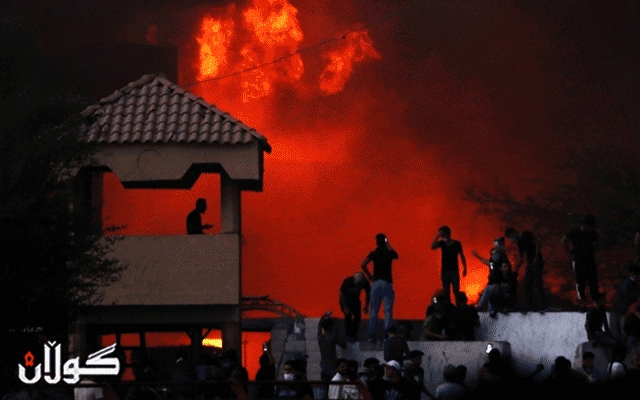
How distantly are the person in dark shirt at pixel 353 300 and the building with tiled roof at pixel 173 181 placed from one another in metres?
3.73

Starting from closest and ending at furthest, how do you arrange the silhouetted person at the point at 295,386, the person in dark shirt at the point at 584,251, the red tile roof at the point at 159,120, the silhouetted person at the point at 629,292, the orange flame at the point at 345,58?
the silhouetted person at the point at 295,386 → the silhouetted person at the point at 629,292 → the person in dark shirt at the point at 584,251 → the red tile roof at the point at 159,120 → the orange flame at the point at 345,58

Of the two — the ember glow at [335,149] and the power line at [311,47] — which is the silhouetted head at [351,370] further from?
the ember glow at [335,149]

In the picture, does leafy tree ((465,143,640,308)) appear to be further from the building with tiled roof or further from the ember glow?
the building with tiled roof

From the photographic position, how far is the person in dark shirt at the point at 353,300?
64.3 ft

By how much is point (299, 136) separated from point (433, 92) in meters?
5.31

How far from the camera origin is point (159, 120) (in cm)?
2408

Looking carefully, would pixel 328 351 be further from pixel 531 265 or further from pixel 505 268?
pixel 531 265

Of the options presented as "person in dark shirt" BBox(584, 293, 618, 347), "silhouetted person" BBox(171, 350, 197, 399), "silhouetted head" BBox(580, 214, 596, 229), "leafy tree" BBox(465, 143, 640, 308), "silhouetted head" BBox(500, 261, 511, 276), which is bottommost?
"silhouetted person" BBox(171, 350, 197, 399)

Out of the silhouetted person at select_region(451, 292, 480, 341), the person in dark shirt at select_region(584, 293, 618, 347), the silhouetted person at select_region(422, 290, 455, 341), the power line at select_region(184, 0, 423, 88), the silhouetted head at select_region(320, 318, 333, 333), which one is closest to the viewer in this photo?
the person in dark shirt at select_region(584, 293, 618, 347)

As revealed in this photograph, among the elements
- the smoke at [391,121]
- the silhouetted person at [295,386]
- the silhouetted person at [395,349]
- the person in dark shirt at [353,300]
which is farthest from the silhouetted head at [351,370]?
the smoke at [391,121]

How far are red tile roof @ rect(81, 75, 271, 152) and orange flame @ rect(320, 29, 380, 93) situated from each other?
19833 mm

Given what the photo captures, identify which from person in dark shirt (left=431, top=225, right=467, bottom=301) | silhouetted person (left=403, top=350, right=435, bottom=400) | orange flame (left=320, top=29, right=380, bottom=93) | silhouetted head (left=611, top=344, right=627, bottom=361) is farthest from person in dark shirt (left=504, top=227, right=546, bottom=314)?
orange flame (left=320, top=29, right=380, bottom=93)

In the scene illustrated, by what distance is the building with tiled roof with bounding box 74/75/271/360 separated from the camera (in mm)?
23031

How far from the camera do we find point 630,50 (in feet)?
143
